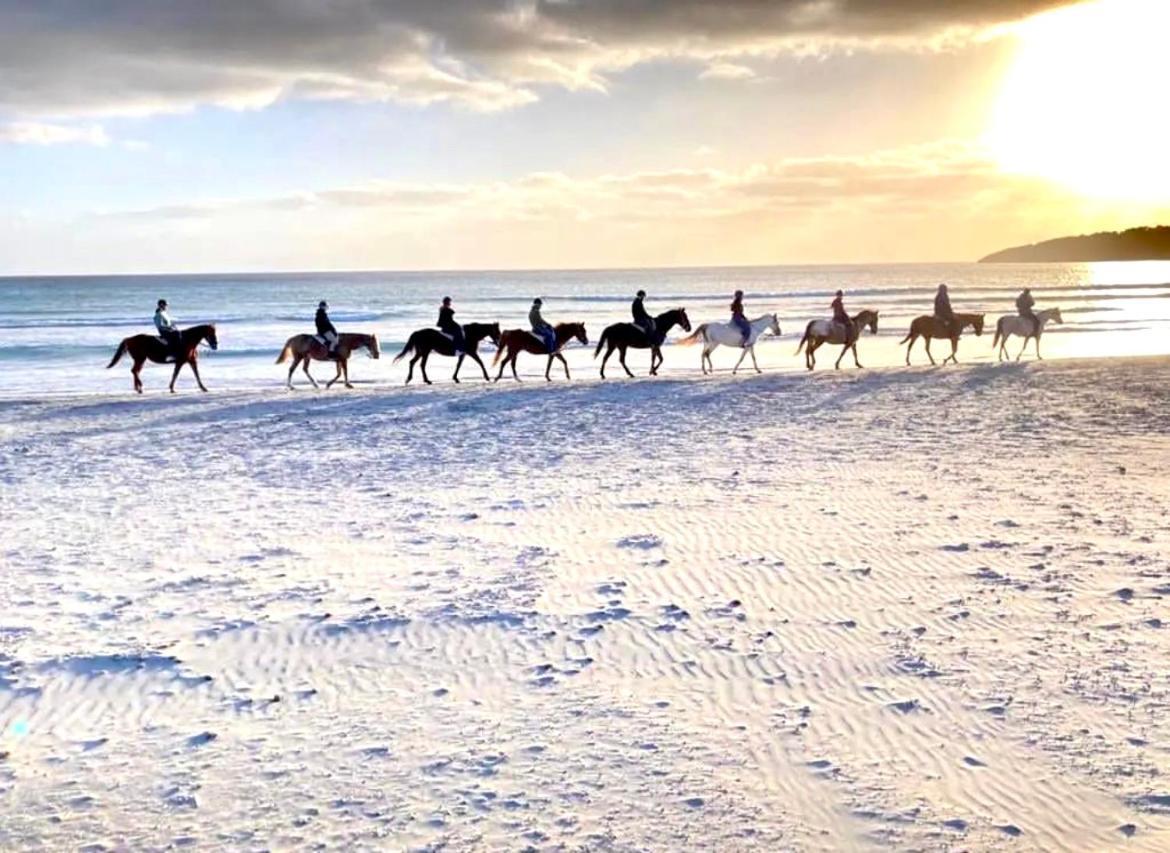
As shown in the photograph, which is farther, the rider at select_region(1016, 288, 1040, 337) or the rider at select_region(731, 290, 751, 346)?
the rider at select_region(1016, 288, 1040, 337)

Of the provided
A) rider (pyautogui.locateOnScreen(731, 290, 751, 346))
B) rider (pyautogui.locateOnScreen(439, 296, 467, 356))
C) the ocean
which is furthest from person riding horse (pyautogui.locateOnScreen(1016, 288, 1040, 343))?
rider (pyautogui.locateOnScreen(439, 296, 467, 356))

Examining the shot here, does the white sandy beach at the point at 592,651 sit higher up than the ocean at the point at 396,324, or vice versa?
the ocean at the point at 396,324

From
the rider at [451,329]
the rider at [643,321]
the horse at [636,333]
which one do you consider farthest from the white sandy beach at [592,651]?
the horse at [636,333]

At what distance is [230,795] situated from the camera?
4973 millimetres

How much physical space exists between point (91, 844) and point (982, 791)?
4.13m

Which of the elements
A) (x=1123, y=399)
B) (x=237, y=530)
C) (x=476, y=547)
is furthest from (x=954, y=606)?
(x=1123, y=399)

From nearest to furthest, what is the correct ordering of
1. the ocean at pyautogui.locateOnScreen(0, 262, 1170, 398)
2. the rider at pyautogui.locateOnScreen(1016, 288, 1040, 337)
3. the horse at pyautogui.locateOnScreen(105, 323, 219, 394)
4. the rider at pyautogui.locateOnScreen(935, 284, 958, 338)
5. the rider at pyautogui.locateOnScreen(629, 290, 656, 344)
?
the horse at pyautogui.locateOnScreen(105, 323, 219, 394) → the rider at pyautogui.locateOnScreen(629, 290, 656, 344) → the rider at pyautogui.locateOnScreen(935, 284, 958, 338) → the rider at pyautogui.locateOnScreen(1016, 288, 1040, 337) → the ocean at pyautogui.locateOnScreen(0, 262, 1170, 398)

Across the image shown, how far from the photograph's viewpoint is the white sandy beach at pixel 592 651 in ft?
15.9

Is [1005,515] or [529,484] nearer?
[1005,515]

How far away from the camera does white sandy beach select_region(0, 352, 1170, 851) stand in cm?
483

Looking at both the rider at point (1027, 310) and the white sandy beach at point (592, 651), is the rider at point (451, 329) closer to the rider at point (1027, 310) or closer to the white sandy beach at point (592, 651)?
the white sandy beach at point (592, 651)

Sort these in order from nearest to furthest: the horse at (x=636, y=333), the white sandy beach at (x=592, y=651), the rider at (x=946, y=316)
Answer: the white sandy beach at (x=592, y=651) → the horse at (x=636, y=333) → the rider at (x=946, y=316)

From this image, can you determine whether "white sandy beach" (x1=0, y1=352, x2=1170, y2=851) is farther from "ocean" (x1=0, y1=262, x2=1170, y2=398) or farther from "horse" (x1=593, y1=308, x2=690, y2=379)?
"ocean" (x1=0, y1=262, x2=1170, y2=398)

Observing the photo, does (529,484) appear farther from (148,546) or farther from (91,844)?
(91,844)
